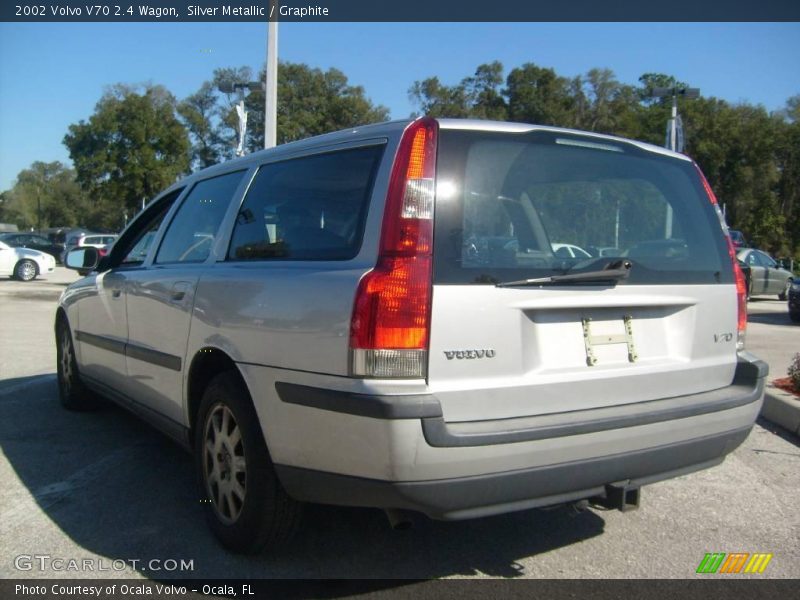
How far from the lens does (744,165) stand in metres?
38.9

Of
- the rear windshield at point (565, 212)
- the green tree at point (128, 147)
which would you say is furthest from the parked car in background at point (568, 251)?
the green tree at point (128, 147)

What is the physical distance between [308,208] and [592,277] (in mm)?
1246

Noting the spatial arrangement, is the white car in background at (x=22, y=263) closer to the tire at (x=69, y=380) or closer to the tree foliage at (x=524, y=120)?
the tree foliage at (x=524, y=120)

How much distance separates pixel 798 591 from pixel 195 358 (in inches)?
113

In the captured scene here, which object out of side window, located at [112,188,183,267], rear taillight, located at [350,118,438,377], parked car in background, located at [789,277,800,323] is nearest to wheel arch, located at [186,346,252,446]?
rear taillight, located at [350,118,438,377]

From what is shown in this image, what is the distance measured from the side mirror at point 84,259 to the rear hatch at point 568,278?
12.5 feet

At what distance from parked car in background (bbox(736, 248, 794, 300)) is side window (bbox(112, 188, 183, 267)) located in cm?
1835

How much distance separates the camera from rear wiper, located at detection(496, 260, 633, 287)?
2.73m

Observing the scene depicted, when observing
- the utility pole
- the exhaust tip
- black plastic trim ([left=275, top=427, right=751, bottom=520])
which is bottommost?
the exhaust tip

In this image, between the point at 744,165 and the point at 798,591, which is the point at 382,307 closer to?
the point at 798,591

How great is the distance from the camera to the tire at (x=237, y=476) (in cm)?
305

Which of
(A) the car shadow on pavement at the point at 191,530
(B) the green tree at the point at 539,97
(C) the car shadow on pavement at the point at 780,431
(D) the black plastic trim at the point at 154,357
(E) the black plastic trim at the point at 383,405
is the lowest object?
(A) the car shadow on pavement at the point at 191,530

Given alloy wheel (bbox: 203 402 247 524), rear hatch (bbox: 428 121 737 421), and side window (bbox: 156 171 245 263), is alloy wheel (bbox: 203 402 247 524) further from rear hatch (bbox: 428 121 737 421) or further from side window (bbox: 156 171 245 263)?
rear hatch (bbox: 428 121 737 421)

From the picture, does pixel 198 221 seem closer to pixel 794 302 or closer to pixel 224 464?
pixel 224 464
